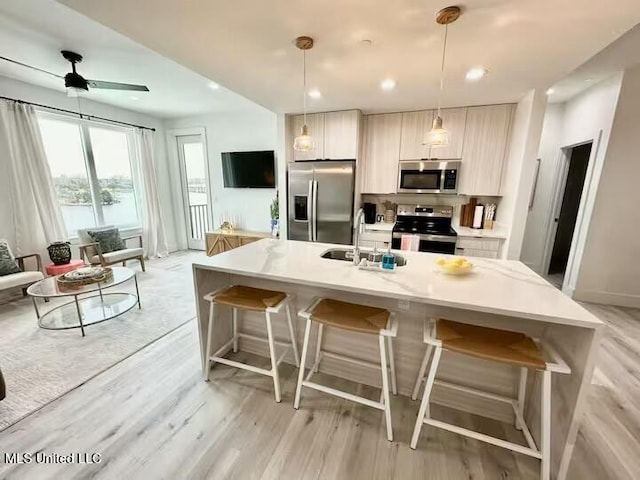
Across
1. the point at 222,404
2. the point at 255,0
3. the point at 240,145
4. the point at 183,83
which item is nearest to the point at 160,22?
the point at 255,0

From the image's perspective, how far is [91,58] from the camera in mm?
2748

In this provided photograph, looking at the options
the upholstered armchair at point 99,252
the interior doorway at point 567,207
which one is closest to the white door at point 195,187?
the upholstered armchair at point 99,252

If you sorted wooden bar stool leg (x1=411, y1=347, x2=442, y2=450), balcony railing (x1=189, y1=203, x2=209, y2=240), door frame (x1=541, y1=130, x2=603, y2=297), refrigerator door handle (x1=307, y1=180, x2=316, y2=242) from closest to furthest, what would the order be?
1. wooden bar stool leg (x1=411, y1=347, x2=442, y2=450)
2. door frame (x1=541, y1=130, x2=603, y2=297)
3. refrigerator door handle (x1=307, y1=180, x2=316, y2=242)
4. balcony railing (x1=189, y1=203, x2=209, y2=240)

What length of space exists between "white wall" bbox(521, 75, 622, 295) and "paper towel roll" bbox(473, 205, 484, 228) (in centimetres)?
114

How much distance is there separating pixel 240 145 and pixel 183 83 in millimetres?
1643

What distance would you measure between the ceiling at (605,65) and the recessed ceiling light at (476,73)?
1069 millimetres

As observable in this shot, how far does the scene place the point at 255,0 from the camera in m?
1.52

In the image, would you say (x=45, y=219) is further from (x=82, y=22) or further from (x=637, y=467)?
(x=637, y=467)

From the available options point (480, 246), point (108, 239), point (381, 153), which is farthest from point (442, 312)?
point (108, 239)

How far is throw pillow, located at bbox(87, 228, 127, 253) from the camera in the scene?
3986mm

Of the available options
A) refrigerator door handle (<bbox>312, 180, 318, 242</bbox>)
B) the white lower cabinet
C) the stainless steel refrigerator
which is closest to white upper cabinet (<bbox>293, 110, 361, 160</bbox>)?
the stainless steel refrigerator

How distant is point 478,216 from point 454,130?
1174 millimetres

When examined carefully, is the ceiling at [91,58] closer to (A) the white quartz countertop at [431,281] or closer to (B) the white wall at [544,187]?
(A) the white quartz countertop at [431,281]

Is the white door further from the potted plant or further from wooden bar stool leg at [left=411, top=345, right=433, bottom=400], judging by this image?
wooden bar stool leg at [left=411, top=345, right=433, bottom=400]
